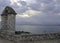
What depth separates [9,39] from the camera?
348 inches

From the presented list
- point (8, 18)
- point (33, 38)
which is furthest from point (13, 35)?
point (8, 18)

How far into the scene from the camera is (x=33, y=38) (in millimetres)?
9312

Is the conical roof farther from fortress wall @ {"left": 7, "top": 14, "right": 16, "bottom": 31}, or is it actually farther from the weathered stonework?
fortress wall @ {"left": 7, "top": 14, "right": 16, "bottom": 31}

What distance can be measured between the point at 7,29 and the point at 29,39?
152cm

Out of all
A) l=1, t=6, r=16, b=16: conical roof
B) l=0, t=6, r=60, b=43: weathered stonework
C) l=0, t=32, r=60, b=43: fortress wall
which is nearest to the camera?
l=0, t=32, r=60, b=43: fortress wall

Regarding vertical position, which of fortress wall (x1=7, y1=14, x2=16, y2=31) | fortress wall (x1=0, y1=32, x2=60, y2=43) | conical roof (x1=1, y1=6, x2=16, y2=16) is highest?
conical roof (x1=1, y1=6, x2=16, y2=16)

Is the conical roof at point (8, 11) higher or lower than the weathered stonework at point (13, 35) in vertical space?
higher

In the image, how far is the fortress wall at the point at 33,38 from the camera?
8.81 meters

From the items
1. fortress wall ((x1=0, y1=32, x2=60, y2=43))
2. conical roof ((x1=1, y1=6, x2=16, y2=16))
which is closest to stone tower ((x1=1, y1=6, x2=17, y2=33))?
conical roof ((x1=1, y1=6, x2=16, y2=16))

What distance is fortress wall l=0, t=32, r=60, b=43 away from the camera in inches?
347

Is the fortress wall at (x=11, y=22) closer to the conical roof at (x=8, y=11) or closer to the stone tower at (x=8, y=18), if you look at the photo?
the stone tower at (x=8, y=18)

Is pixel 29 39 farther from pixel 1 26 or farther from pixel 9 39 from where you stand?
pixel 1 26

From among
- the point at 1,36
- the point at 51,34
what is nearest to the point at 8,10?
the point at 1,36

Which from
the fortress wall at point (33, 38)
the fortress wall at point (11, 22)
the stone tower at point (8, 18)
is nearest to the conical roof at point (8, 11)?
the stone tower at point (8, 18)
